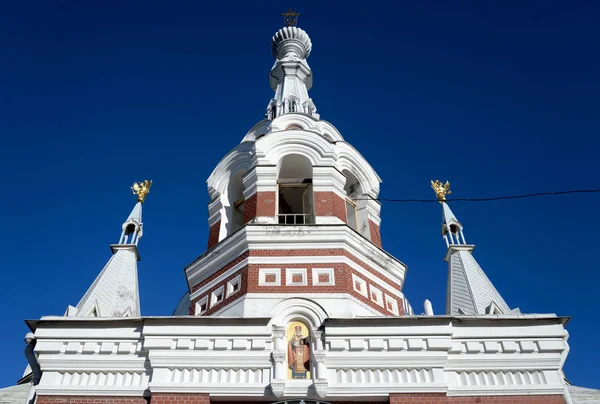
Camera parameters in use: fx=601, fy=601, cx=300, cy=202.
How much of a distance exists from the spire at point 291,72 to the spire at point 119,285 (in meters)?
5.02

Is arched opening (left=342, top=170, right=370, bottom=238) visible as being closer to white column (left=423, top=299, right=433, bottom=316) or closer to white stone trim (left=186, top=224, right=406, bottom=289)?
white stone trim (left=186, top=224, right=406, bottom=289)

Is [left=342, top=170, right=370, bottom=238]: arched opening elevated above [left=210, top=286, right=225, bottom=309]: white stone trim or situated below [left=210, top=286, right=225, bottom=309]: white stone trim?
above

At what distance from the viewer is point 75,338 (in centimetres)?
1008

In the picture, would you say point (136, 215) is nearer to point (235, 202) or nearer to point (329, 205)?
point (235, 202)

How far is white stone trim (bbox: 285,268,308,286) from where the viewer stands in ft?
36.6

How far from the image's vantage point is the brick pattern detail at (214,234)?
13.5 m

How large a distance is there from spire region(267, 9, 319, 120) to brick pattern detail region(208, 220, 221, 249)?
428cm

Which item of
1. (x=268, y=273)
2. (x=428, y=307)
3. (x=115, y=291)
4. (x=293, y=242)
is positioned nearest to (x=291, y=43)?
(x=293, y=242)

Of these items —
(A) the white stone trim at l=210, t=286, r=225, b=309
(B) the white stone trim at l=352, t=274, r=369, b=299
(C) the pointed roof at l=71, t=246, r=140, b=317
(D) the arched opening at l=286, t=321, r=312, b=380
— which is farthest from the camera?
(C) the pointed roof at l=71, t=246, r=140, b=317

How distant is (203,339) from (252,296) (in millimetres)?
A: 1370

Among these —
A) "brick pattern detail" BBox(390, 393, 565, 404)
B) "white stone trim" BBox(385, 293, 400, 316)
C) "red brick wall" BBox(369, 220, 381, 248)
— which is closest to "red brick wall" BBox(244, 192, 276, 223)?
"red brick wall" BBox(369, 220, 381, 248)

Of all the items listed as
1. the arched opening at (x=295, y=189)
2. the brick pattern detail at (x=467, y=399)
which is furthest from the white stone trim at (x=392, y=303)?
the brick pattern detail at (x=467, y=399)

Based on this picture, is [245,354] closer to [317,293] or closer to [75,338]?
[317,293]

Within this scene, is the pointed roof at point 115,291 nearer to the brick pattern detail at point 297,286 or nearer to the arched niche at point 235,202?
the brick pattern detail at point 297,286
